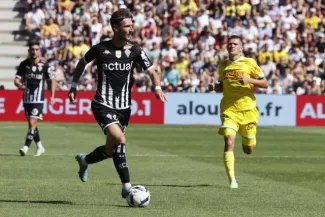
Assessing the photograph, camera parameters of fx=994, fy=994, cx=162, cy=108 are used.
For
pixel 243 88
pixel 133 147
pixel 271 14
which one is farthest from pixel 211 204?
pixel 271 14

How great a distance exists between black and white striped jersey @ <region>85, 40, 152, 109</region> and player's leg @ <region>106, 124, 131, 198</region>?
1.17 ft

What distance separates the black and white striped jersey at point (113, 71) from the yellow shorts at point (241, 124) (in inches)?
94.0

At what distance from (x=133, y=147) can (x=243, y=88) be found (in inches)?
333

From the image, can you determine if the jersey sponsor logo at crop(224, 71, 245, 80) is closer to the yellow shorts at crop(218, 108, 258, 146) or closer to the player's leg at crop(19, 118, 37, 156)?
the yellow shorts at crop(218, 108, 258, 146)

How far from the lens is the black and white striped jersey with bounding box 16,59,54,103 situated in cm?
1995

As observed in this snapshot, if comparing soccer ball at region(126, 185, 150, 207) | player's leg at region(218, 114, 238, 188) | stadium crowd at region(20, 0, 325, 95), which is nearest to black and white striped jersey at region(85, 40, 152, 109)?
soccer ball at region(126, 185, 150, 207)

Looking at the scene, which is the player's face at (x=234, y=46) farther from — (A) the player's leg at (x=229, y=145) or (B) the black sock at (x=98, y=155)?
(B) the black sock at (x=98, y=155)

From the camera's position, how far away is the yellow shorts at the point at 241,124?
46.4 feet

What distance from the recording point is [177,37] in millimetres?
37438

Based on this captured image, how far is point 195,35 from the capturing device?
37.9 meters

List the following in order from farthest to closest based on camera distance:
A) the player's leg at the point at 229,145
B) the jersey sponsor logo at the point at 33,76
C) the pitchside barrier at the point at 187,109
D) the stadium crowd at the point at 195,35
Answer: the stadium crowd at the point at 195,35 < the pitchside barrier at the point at 187,109 < the jersey sponsor logo at the point at 33,76 < the player's leg at the point at 229,145

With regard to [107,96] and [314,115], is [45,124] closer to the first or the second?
[314,115]

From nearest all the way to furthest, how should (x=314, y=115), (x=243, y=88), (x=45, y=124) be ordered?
(x=243, y=88) → (x=45, y=124) → (x=314, y=115)

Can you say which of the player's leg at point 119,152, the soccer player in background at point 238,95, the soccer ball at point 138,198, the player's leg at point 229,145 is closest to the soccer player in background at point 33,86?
the soccer player in background at point 238,95
